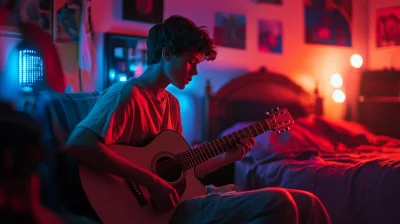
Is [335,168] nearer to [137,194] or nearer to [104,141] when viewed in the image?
[137,194]

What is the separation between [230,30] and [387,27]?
78.5 inches

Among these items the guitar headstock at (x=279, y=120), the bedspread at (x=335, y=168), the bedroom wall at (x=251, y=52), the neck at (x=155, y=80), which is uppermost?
the bedroom wall at (x=251, y=52)

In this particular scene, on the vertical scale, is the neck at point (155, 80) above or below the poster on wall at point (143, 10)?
below

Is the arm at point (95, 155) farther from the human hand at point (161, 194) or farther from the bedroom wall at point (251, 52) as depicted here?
the bedroom wall at point (251, 52)

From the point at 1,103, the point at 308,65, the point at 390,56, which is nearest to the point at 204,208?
the point at 1,103

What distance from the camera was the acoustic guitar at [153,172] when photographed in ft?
5.09

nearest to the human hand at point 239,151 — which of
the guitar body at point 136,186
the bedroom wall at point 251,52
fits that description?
the guitar body at point 136,186

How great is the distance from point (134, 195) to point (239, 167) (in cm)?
166

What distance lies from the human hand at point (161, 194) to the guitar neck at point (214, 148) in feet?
0.64

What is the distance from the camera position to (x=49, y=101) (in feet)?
6.31

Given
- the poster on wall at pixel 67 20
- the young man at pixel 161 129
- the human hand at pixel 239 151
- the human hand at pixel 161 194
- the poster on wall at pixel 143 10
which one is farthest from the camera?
the poster on wall at pixel 143 10

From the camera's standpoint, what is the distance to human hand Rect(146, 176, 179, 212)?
5.25 feet

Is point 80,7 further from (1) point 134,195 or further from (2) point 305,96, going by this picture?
(2) point 305,96

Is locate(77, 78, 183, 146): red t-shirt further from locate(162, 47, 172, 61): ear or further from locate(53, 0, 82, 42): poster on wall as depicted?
locate(53, 0, 82, 42): poster on wall
